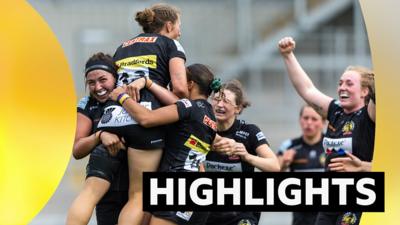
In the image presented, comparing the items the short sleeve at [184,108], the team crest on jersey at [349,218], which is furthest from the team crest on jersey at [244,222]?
the short sleeve at [184,108]

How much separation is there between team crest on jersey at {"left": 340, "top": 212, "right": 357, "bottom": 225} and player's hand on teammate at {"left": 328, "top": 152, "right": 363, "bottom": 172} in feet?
1.05

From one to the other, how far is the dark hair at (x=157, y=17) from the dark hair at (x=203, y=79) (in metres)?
0.36

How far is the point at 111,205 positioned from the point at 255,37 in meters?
16.7

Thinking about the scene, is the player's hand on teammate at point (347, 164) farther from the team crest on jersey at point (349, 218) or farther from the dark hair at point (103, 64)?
the dark hair at point (103, 64)

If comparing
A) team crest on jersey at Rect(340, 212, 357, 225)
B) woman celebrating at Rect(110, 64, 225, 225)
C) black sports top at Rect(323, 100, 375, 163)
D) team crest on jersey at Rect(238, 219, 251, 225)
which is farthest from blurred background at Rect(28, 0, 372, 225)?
woman celebrating at Rect(110, 64, 225, 225)

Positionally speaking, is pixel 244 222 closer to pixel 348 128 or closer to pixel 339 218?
pixel 339 218

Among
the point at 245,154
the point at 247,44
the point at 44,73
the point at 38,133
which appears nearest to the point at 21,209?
the point at 38,133

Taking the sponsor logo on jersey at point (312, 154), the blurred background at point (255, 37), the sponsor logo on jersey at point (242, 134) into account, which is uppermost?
the blurred background at point (255, 37)

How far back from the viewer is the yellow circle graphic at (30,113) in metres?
5.93

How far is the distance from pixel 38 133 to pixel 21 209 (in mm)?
489

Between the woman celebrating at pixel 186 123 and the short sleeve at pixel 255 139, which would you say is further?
the short sleeve at pixel 255 139

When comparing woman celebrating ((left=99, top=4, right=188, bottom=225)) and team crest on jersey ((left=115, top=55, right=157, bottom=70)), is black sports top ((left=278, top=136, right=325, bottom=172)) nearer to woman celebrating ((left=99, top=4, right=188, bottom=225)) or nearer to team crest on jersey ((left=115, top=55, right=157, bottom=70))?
woman celebrating ((left=99, top=4, right=188, bottom=225))

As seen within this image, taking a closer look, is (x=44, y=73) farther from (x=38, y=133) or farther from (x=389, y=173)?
(x=389, y=173)

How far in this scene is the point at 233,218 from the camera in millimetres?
7250
